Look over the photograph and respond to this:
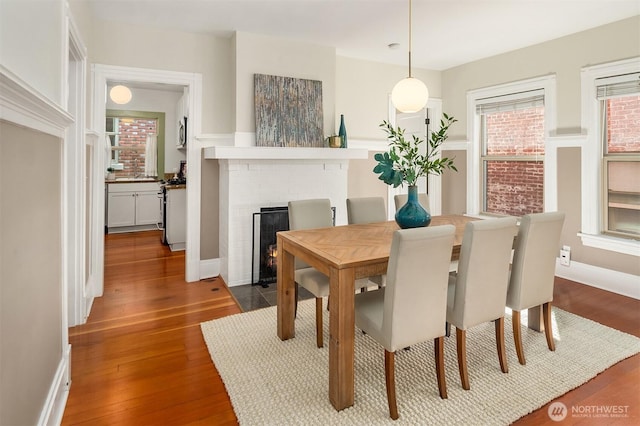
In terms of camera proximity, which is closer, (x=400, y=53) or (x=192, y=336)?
(x=192, y=336)

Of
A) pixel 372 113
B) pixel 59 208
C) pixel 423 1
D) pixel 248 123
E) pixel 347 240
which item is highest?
pixel 423 1

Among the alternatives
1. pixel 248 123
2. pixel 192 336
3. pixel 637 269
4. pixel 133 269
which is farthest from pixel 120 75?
pixel 637 269

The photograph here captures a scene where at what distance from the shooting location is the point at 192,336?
8.91ft

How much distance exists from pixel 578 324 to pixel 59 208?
3.57 m

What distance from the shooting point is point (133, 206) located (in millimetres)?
6578

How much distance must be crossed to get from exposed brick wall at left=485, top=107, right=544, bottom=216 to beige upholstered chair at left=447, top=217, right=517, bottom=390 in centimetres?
267

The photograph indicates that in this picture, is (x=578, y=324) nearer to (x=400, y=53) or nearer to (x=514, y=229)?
(x=514, y=229)

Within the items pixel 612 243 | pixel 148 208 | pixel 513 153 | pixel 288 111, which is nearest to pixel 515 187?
pixel 513 153

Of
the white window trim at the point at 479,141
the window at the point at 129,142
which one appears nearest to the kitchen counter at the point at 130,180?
the window at the point at 129,142

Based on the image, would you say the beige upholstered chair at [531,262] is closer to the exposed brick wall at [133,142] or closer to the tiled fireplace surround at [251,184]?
the tiled fireplace surround at [251,184]

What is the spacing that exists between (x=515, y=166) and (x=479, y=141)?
0.61m

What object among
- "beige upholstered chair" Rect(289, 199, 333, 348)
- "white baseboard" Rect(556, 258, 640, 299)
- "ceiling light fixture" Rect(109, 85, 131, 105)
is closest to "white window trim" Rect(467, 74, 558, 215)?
"white baseboard" Rect(556, 258, 640, 299)

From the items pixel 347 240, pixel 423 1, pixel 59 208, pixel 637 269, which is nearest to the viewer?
pixel 59 208

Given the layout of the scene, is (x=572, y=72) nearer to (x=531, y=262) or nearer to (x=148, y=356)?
(x=531, y=262)
